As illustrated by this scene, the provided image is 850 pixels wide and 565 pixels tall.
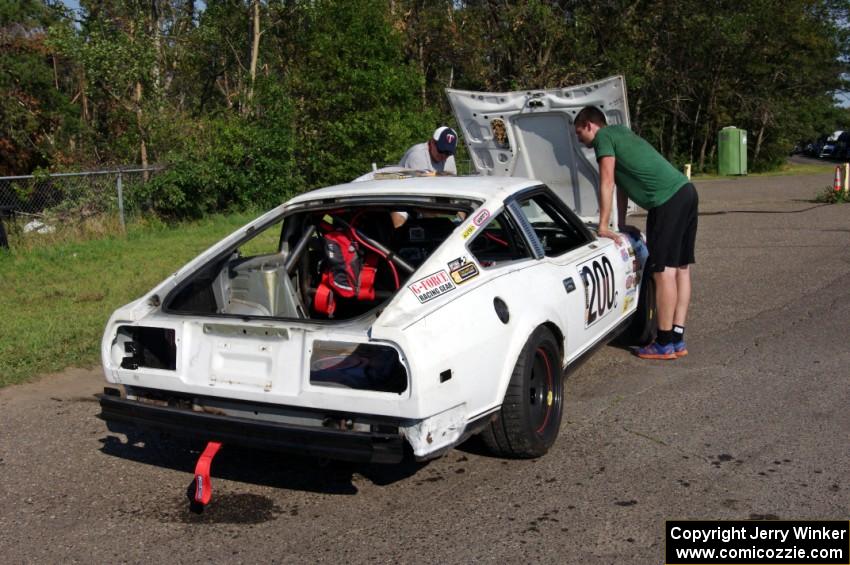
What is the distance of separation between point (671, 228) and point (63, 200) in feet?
35.5

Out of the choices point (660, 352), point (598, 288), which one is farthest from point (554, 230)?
point (660, 352)

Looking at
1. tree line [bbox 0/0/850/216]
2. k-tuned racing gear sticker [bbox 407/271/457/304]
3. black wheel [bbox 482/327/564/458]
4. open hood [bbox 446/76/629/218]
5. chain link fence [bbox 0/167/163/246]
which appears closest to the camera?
k-tuned racing gear sticker [bbox 407/271/457/304]

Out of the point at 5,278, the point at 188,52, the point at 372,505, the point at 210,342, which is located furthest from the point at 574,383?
the point at 188,52

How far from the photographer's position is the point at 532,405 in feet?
14.6

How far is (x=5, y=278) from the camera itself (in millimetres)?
10141

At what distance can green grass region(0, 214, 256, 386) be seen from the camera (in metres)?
6.86

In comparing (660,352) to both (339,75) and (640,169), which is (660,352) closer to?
(640,169)

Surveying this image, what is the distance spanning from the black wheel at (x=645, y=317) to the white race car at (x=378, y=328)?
26.8 inches

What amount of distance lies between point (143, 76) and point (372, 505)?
1656 cm

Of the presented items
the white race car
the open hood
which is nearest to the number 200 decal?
the white race car

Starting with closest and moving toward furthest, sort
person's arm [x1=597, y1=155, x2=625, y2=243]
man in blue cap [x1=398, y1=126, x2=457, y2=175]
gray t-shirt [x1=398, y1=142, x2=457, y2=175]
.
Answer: person's arm [x1=597, y1=155, x2=625, y2=243], man in blue cap [x1=398, y1=126, x2=457, y2=175], gray t-shirt [x1=398, y1=142, x2=457, y2=175]

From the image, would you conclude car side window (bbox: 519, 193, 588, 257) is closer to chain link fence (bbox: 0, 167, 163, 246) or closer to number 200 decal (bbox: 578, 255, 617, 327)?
number 200 decal (bbox: 578, 255, 617, 327)

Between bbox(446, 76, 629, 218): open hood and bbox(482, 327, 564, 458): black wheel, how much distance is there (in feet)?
9.61

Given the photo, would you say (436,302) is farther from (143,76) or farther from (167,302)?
(143,76)
